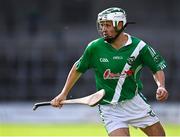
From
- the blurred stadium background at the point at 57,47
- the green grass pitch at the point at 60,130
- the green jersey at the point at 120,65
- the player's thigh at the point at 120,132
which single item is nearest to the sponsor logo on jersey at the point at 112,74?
Answer: the green jersey at the point at 120,65

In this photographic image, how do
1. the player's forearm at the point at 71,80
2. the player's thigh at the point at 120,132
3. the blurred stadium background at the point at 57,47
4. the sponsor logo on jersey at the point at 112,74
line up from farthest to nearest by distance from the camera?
the blurred stadium background at the point at 57,47, the player's forearm at the point at 71,80, the sponsor logo on jersey at the point at 112,74, the player's thigh at the point at 120,132

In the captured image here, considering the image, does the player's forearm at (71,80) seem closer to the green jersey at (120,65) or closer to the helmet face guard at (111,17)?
the green jersey at (120,65)

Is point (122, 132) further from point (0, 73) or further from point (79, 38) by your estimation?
point (79, 38)

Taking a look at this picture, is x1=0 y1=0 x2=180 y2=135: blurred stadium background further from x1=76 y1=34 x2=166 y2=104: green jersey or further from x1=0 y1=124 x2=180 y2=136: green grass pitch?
x1=76 y1=34 x2=166 y2=104: green jersey

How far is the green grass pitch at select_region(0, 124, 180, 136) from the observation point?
14.6 metres

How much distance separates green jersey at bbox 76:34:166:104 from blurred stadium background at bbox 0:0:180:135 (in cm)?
961

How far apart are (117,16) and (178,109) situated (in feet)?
34.5

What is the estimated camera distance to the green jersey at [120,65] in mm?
8078

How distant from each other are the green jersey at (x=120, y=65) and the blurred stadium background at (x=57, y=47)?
31.5ft

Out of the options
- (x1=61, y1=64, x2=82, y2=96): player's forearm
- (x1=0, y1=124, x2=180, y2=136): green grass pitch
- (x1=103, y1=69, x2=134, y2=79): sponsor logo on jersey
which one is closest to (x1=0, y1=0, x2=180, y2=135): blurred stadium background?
(x1=0, y1=124, x2=180, y2=136): green grass pitch

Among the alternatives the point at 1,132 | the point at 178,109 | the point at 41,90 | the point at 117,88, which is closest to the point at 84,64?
the point at 117,88

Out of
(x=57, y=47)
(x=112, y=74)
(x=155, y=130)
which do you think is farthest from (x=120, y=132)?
(x=57, y=47)

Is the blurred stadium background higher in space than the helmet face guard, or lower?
lower

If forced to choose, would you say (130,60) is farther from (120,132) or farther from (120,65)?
(120,132)
